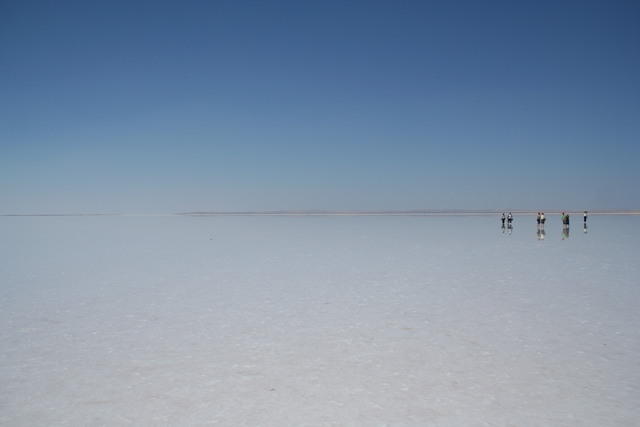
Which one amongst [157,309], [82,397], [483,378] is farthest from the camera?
[157,309]

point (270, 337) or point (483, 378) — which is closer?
point (483, 378)

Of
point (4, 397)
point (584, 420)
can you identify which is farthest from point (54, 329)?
point (584, 420)

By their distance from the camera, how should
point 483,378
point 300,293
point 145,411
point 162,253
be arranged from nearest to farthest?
point 145,411 → point 483,378 → point 300,293 → point 162,253

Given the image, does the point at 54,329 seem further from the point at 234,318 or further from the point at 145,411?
the point at 145,411

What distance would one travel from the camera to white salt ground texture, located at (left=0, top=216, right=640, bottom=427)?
13.6 feet

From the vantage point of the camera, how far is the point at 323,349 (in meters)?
5.85

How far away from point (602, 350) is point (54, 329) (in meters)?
7.54

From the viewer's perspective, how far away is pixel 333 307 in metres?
8.26

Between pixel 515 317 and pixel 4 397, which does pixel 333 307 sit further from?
pixel 4 397

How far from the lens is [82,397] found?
14.6ft

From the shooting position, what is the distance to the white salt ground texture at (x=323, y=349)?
4160 millimetres

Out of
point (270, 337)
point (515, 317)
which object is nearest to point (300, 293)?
point (270, 337)

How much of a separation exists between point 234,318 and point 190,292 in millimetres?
2743

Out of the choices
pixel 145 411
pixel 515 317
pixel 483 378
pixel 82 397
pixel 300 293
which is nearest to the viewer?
pixel 145 411
